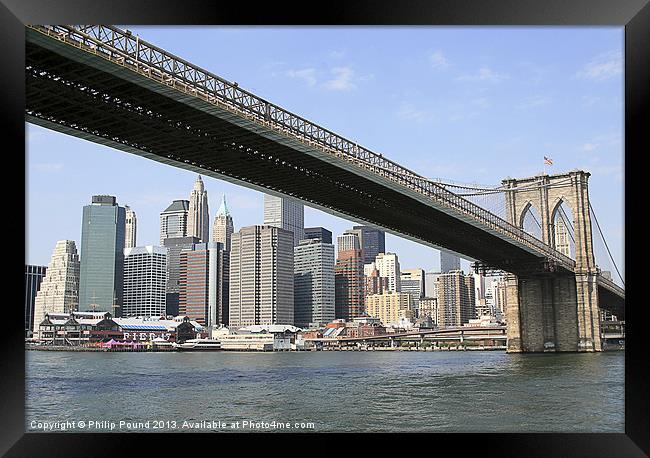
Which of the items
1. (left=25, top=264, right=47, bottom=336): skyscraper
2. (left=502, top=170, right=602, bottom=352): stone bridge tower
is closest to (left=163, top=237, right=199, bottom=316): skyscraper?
(left=25, top=264, right=47, bottom=336): skyscraper

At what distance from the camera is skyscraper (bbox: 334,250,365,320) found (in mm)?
34631

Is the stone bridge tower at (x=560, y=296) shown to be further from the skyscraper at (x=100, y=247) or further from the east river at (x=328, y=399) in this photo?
the skyscraper at (x=100, y=247)

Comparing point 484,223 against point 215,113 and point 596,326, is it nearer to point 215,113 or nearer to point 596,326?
point 596,326

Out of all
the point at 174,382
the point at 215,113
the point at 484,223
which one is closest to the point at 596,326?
the point at 484,223

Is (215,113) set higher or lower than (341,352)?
higher

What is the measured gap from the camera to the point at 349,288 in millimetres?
A: 36375

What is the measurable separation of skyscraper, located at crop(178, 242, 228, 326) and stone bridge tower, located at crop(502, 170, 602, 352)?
40.9 feet

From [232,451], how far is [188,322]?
2525cm

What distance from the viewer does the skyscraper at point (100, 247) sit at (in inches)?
1022

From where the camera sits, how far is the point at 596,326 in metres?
32.0

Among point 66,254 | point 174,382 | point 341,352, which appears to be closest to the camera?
point 174,382

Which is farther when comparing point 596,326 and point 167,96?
point 596,326

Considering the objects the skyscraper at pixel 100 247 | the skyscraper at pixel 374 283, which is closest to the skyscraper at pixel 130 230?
the skyscraper at pixel 100 247
